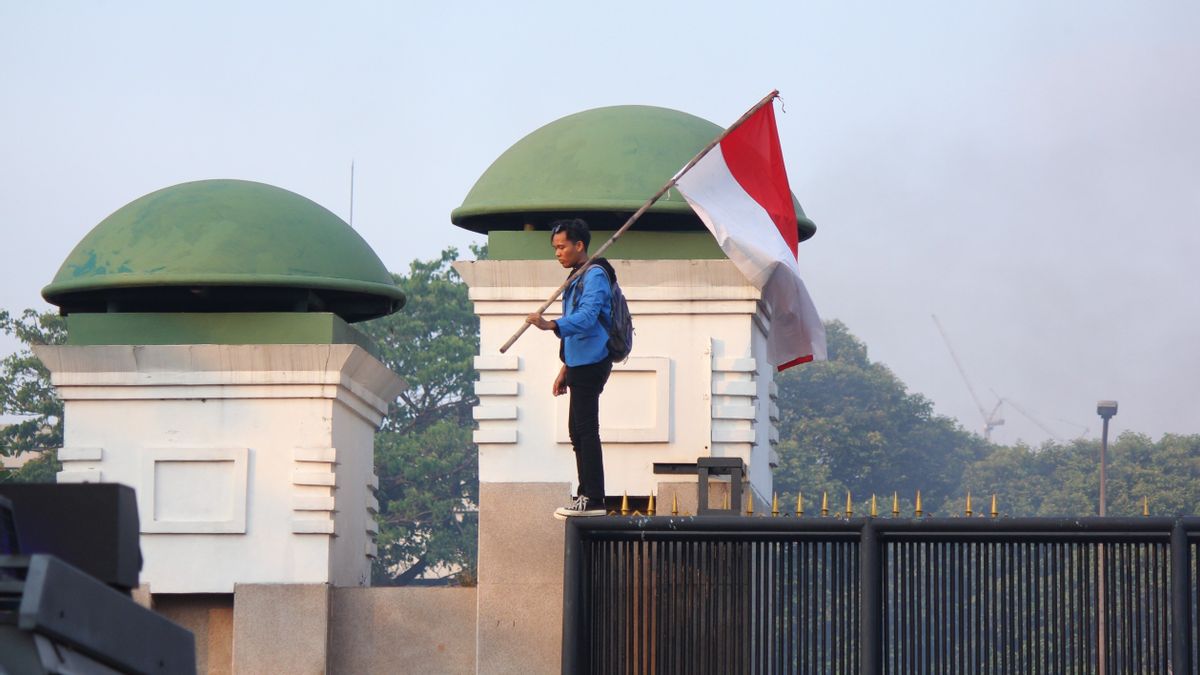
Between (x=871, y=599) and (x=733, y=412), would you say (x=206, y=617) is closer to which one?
(x=733, y=412)

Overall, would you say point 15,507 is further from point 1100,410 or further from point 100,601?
point 1100,410

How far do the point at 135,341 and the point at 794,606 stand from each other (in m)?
7.58

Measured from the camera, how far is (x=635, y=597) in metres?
13.6

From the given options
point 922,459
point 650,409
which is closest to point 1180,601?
point 650,409

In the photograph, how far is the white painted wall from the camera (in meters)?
17.8

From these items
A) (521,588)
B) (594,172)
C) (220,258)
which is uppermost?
(594,172)

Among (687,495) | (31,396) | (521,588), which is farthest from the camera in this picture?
(31,396)

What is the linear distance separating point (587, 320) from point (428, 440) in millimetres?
42677

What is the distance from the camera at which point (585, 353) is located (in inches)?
600

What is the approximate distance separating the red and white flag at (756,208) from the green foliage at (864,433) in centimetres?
6020

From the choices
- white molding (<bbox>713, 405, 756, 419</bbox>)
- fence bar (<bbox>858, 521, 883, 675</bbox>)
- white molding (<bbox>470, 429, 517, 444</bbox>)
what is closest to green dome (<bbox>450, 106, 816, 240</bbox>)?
white molding (<bbox>713, 405, 756, 419</bbox>)

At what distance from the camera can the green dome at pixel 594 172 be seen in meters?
18.1

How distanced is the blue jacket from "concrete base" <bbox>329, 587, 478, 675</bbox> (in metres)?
3.10

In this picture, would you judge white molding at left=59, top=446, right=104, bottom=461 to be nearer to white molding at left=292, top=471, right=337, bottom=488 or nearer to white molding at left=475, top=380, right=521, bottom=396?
white molding at left=292, top=471, right=337, bottom=488
